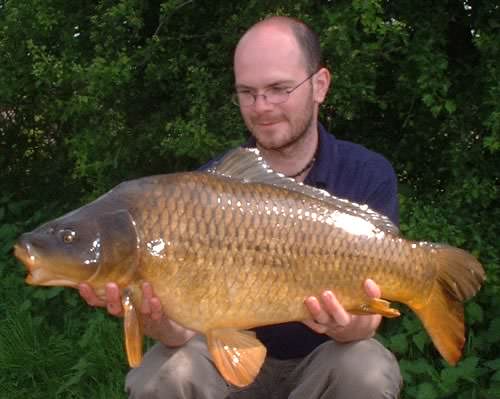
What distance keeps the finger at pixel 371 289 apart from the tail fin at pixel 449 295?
150 millimetres

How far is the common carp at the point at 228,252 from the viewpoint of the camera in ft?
5.54

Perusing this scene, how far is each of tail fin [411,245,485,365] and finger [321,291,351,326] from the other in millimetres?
175

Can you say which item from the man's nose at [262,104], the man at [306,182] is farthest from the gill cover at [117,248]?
the man's nose at [262,104]

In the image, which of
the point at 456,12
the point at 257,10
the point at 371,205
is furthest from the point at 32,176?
the point at 371,205

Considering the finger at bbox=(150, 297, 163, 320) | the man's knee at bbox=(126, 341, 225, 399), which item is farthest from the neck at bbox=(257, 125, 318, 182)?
the finger at bbox=(150, 297, 163, 320)

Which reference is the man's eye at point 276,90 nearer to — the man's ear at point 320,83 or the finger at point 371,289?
the man's ear at point 320,83

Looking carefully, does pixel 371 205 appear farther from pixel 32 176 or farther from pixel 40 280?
pixel 32 176

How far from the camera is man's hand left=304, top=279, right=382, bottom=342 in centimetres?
177

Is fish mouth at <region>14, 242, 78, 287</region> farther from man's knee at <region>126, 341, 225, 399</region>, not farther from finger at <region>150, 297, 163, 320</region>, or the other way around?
man's knee at <region>126, 341, 225, 399</region>

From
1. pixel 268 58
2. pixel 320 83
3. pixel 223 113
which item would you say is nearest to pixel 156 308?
pixel 268 58

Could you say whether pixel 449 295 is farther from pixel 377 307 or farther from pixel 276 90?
pixel 276 90

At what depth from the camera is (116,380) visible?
10.1 feet

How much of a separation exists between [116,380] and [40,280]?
150 centimetres

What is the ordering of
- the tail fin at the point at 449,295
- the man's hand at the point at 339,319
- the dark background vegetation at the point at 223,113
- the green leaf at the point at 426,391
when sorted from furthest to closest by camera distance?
1. the dark background vegetation at the point at 223,113
2. the green leaf at the point at 426,391
3. the tail fin at the point at 449,295
4. the man's hand at the point at 339,319
